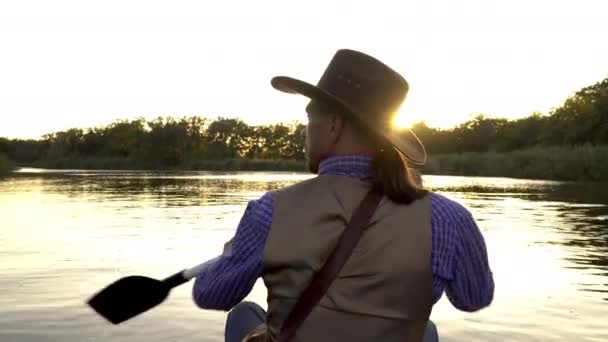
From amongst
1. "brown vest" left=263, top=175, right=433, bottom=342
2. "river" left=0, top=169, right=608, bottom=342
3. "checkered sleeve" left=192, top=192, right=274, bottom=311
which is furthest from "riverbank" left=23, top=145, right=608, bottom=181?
"checkered sleeve" left=192, top=192, right=274, bottom=311

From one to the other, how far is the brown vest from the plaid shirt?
0.05 metres

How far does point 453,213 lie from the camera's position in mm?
2393

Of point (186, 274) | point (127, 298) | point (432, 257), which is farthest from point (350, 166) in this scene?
point (127, 298)

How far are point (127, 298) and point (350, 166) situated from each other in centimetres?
108

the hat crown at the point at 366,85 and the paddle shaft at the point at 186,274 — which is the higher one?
the hat crown at the point at 366,85

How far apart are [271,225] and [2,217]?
15.1m

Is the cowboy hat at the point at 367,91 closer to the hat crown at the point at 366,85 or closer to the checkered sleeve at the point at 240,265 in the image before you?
the hat crown at the point at 366,85

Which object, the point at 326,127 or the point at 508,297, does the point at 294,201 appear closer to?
the point at 326,127

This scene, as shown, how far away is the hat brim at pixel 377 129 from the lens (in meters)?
2.43

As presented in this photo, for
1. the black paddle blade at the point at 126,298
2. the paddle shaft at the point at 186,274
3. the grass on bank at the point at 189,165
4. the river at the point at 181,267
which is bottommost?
the river at the point at 181,267

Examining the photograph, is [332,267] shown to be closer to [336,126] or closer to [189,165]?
[336,126]

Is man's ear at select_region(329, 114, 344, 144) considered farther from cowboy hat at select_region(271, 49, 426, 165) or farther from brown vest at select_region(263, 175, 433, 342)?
brown vest at select_region(263, 175, 433, 342)

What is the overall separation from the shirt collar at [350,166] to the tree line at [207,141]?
246ft

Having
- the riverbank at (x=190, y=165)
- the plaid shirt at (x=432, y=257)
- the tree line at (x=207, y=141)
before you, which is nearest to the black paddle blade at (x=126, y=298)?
the plaid shirt at (x=432, y=257)
